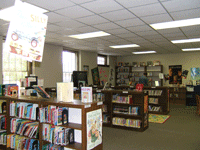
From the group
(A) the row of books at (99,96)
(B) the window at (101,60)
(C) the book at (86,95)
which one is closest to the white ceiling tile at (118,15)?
(C) the book at (86,95)

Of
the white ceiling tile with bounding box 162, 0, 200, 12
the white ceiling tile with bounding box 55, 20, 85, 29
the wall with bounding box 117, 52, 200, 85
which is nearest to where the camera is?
the white ceiling tile with bounding box 162, 0, 200, 12

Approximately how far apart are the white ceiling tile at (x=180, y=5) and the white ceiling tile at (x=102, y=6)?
0.99 m

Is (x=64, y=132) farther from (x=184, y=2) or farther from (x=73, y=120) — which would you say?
(x=184, y=2)

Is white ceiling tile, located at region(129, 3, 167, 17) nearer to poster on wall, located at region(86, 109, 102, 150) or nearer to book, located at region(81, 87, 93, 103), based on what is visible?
book, located at region(81, 87, 93, 103)

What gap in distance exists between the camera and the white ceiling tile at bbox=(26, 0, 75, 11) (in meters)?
3.52

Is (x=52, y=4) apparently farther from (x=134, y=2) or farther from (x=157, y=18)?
(x=157, y=18)

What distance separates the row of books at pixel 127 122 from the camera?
597 centimetres

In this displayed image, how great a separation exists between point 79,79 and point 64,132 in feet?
10.8

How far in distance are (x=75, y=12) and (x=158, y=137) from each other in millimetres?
4141

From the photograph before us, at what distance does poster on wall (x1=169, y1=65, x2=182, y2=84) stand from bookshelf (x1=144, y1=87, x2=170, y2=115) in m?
3.84

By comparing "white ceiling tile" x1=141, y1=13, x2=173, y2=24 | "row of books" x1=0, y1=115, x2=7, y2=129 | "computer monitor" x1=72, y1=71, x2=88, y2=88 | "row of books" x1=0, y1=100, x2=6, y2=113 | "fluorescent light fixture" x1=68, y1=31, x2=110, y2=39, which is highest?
"fluorescent light fixture" x1=68, y1=31, x2=110, y2=39

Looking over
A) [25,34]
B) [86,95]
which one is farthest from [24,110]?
[25,34]

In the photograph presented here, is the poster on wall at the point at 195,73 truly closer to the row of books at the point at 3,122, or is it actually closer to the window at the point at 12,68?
the window at the point at 12,68

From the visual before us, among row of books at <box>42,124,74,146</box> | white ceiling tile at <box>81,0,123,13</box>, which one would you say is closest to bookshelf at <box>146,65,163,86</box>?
white ceiling tile at <box>81,0,123,13</box>
